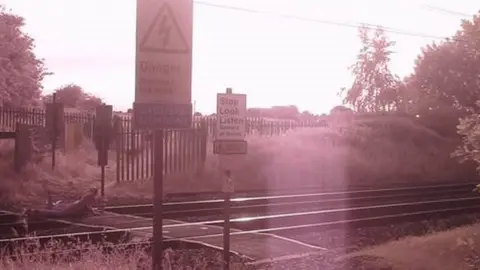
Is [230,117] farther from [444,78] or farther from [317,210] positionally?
[444,78]

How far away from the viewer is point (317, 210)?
59.0ft

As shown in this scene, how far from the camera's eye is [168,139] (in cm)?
2569

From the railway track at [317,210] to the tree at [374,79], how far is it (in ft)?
125

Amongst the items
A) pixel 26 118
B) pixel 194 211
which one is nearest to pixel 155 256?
pixel 194 211

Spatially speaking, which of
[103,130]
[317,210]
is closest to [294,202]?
[317,210]

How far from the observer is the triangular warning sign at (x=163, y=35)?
20.0ft

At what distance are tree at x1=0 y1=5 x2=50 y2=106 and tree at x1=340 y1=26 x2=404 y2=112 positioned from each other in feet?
97.5

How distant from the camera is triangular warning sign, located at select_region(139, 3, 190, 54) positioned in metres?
6.08

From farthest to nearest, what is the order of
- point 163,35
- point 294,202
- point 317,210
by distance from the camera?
point 294,202 < point 317,210 < point 163,35

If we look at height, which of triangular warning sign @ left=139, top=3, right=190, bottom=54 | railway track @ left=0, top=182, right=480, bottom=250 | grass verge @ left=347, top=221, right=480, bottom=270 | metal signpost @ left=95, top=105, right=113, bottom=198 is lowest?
railway track @ left=0, top=182, right=480, bottom=250

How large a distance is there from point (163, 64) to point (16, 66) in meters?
38.8

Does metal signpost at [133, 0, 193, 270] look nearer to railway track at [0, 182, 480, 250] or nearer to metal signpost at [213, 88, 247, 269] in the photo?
metal signpost at [213, 88, 247, 269]

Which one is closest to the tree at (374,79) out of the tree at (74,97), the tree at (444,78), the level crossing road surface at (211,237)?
the tree at (444,78)

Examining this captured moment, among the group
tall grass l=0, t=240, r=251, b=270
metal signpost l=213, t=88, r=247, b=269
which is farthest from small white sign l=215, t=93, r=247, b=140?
tall grass l=0, t=240, r=251, b=270
